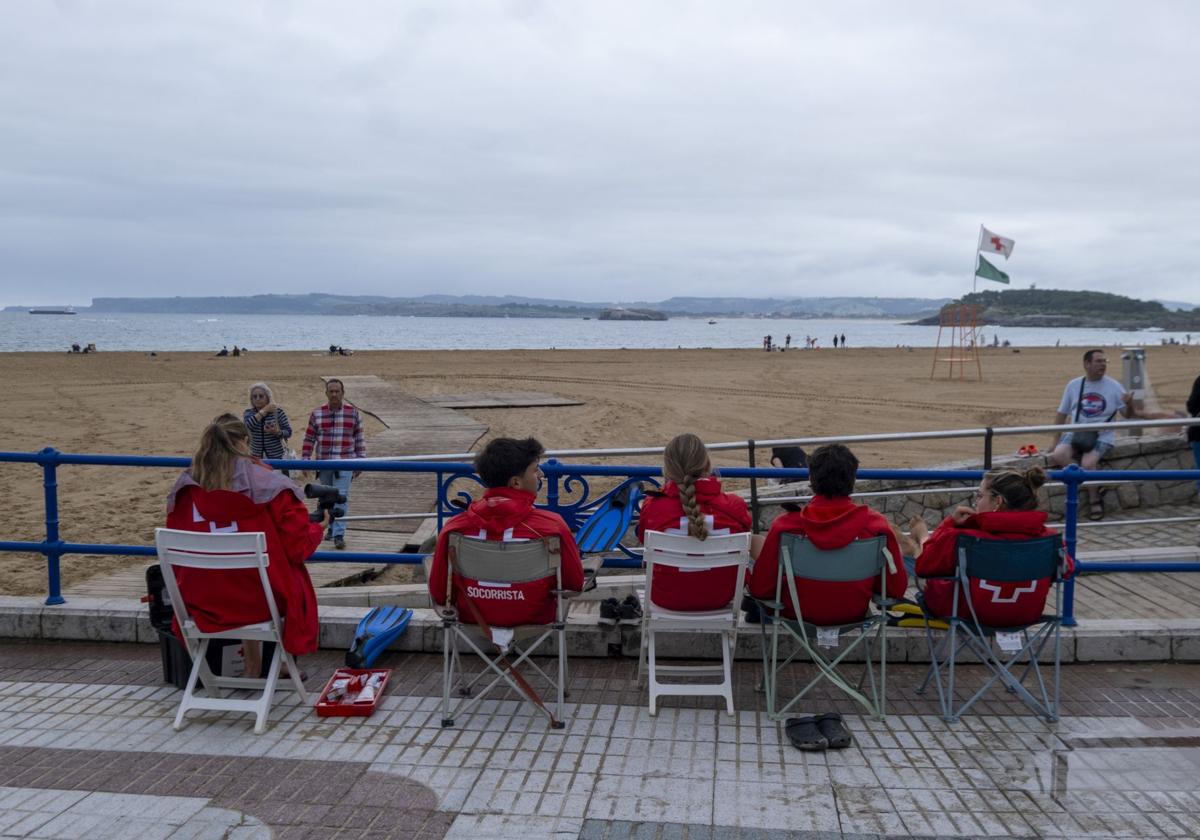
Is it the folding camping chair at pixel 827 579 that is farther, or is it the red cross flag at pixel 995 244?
the red cross flag at pixel 995 244

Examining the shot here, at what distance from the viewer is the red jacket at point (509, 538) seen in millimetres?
4391

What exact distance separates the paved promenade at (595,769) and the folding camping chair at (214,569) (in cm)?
13

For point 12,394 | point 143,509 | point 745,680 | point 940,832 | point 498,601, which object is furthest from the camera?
point 12,394

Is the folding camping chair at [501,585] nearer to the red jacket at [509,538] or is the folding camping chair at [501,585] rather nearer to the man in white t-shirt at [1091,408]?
the red jacket at [509,538]

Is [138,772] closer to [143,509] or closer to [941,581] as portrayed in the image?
[941,581]

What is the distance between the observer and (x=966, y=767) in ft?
13.2

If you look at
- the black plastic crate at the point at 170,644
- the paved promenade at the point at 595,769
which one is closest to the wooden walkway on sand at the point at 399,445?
the black plastic crate at the point at 170,644

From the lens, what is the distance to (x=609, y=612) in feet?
17.7

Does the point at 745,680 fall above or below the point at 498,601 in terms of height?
below

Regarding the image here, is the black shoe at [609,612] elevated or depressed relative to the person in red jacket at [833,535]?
depressed

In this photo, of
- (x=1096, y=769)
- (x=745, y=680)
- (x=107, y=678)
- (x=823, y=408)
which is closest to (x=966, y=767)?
(x=1096, y=769)

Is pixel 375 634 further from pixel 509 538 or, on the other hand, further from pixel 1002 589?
pixel 1002 589

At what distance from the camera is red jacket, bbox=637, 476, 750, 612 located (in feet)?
15.1

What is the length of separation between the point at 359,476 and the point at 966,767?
959 cm
